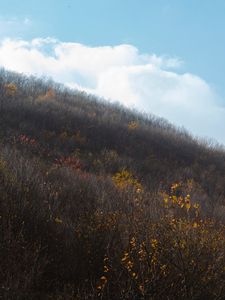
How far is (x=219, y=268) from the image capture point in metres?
6.10

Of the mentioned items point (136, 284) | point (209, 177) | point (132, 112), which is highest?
point (132, 112)

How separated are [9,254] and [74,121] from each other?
69.5 ft

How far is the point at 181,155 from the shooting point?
28.2 m

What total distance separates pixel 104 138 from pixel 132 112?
1363 centimetres

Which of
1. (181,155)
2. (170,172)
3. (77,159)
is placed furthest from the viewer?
(181,155)

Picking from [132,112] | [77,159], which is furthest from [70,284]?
[132,112]

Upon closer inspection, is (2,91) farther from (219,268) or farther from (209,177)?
(219,268)

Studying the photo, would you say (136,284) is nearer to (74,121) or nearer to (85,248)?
(85,248)

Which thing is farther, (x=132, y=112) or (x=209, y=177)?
(x=132, y=112)

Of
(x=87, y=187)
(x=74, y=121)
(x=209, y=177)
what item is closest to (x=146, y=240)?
(x=87, y=187)

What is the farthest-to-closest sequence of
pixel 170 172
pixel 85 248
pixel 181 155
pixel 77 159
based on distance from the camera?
1. pixel 181 155
2. pixel 170 172
3. pixel 77 159
4. pixel 85 248

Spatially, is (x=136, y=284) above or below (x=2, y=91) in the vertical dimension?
below

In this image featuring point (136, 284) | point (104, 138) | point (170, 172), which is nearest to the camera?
point (136, 284)

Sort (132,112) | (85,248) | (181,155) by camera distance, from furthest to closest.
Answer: (132,112) → (181,155) → (85,248)
